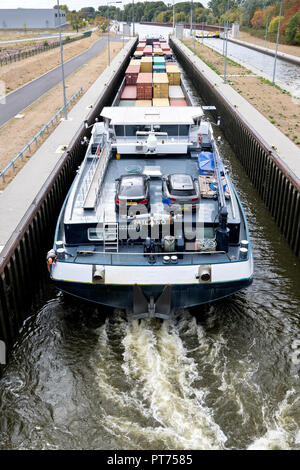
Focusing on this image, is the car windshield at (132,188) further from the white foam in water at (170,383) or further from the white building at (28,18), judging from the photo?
the white building at (28,18)

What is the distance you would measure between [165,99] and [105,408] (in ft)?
78.3

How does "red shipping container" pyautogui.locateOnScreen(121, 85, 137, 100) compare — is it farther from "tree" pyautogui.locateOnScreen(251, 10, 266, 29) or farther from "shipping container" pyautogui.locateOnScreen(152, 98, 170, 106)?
"tree" pyautogui.locateOnScreen(251, 10, 266, 29)

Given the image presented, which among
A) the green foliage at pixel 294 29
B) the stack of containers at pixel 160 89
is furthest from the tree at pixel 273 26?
the stack of containers at pixel 160 89

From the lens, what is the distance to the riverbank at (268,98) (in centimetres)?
3145

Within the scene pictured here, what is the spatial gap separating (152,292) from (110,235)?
2.70m

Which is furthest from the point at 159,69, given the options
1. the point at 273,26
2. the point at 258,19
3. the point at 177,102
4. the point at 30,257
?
the point at 258,19

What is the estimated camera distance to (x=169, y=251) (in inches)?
563

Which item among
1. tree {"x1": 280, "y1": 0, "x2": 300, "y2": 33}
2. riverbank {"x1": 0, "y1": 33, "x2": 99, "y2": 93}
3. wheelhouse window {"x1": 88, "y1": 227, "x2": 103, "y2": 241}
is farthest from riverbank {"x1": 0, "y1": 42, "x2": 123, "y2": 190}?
tree {"x1": 280, "y1": 0, "x2": 300, "y2": 33}

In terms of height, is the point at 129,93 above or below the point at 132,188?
above

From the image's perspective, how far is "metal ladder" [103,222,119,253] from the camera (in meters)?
14.7

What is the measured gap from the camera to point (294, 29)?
3752 inches

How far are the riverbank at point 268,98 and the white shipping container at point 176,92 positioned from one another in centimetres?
679

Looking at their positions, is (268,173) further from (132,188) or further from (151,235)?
(151,235)
